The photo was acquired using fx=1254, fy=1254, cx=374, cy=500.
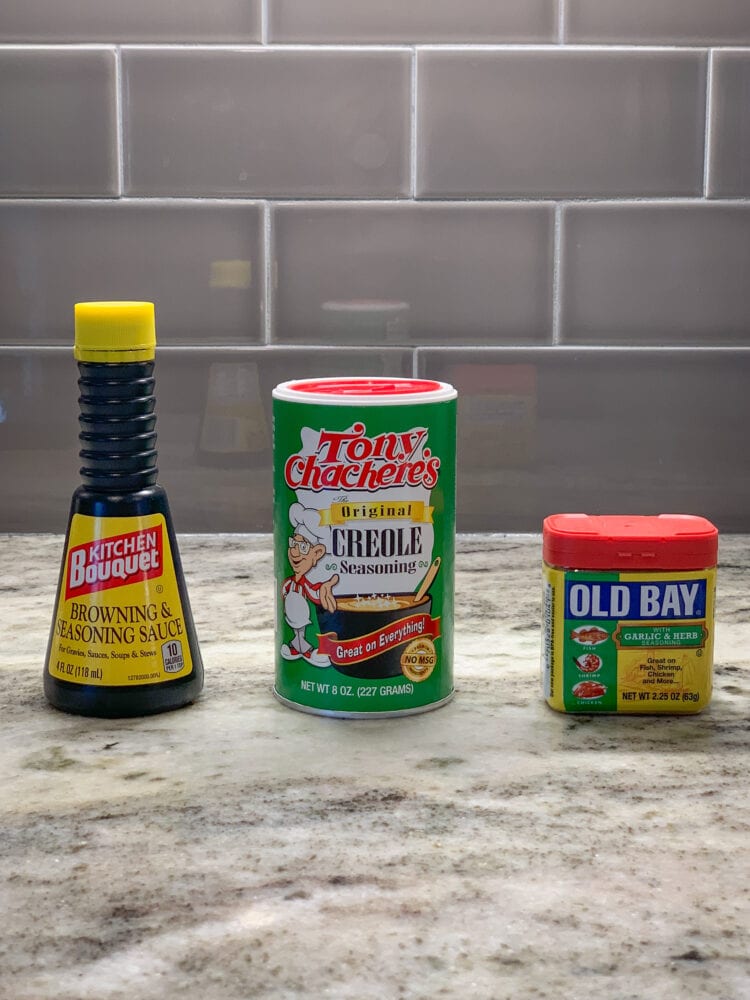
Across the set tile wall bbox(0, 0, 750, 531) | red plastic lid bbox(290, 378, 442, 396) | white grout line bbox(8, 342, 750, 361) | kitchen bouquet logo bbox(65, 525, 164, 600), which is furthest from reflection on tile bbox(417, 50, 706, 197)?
kitchen bouquet logo bbox(65, 525, 164, 600)

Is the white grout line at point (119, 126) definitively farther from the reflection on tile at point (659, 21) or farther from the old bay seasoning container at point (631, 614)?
the old bay seasoning container at point (631, 614)

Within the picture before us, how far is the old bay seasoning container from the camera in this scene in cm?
71

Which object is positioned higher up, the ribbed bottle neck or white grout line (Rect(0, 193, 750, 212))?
white grout line (Rect(0, 193, 750, 212))

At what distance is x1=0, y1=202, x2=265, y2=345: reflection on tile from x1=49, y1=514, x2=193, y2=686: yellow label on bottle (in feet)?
1.59

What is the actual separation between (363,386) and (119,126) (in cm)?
53

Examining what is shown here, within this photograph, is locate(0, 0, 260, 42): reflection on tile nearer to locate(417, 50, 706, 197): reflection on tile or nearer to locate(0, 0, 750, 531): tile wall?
locate(0, 0, 750, 531): tile wall

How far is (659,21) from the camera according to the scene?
114 cm

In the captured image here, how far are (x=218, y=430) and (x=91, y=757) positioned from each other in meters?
0.55

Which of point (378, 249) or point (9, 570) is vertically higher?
point (378, 249)

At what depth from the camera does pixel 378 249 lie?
117 centimetres

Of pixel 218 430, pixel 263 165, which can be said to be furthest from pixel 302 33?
pixel 218 430

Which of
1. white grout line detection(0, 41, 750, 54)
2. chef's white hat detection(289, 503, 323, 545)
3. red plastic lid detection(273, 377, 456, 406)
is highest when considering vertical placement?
white grout line detection(0, 41, 750, 54)

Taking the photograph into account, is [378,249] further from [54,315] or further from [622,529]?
[622,529]

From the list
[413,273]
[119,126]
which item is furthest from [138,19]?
[413,273]
